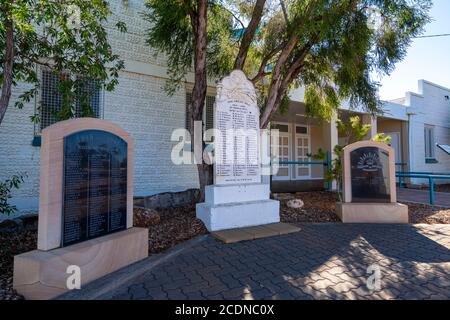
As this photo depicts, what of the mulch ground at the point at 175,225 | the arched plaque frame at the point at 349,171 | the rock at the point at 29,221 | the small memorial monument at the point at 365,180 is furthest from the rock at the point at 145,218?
the arched plaque frame at the point at 349,171

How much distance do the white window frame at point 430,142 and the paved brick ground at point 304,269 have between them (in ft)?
46.3

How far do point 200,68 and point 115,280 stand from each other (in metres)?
4.65

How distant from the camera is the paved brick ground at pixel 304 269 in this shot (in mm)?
2906

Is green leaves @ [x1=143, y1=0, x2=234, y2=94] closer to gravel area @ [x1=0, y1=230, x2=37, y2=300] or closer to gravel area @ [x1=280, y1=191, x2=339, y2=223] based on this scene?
gravel area @ [x1=280, y1=191, x2=339, y2=223]

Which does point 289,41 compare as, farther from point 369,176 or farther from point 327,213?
point 327,213

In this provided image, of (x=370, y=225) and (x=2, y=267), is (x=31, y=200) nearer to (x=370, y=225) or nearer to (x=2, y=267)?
(x=2, y=267)

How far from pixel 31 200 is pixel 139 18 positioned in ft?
17.4

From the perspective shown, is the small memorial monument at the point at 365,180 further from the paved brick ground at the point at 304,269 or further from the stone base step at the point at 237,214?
the stone base step at the point at 237,214

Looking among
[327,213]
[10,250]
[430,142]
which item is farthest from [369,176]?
[430,142]

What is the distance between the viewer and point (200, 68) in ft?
20.5

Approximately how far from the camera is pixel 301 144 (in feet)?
47.3

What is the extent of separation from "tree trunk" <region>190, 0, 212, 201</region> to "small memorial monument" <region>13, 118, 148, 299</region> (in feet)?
8.92
